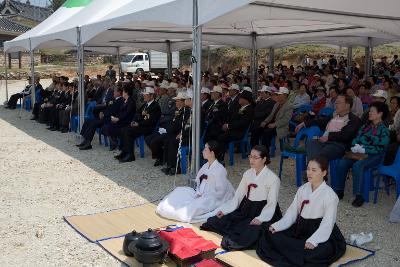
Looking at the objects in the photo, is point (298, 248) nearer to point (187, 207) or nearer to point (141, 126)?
point (187, 207)

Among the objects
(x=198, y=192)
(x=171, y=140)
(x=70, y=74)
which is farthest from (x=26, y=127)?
(x=70, y=74)

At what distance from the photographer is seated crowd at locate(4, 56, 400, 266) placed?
3.72 metres

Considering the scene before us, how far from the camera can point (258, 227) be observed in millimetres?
3998

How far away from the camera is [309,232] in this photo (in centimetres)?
374

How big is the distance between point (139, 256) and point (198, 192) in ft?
5.30

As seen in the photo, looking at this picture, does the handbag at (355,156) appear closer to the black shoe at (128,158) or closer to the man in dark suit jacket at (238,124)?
the man in dark suit jacket at (238,124)

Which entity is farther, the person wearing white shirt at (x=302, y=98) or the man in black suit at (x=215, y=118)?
the person wearing white shirt at (x=302, y=98)

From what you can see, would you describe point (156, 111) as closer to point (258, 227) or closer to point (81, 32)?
point (81, 32)

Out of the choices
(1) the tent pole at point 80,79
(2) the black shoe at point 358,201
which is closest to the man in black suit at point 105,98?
(1) the tent pole at point 80,79

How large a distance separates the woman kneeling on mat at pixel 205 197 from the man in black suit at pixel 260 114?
106 inches

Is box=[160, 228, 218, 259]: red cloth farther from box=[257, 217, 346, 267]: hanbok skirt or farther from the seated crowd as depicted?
box=[257, 217, 346, 267]: hanbok skirt

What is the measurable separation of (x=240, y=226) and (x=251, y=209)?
21 centimetres

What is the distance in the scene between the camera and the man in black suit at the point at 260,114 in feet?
24.7

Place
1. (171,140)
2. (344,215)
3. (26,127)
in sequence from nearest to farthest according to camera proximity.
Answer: (344,215)
(171,140)
(26,127)
